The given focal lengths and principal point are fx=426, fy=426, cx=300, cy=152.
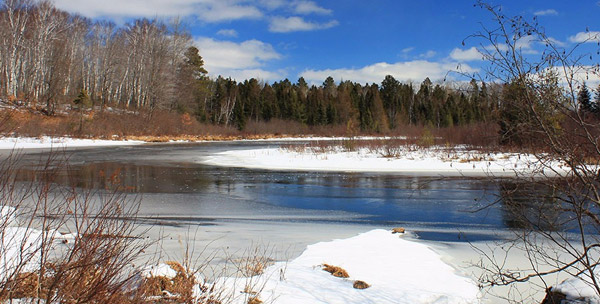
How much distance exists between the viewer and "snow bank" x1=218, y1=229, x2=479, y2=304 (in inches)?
165

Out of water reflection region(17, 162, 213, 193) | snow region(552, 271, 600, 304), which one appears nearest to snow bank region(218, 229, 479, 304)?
snow region(552, 271, 600, 304)

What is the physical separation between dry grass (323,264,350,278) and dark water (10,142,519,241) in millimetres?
1409

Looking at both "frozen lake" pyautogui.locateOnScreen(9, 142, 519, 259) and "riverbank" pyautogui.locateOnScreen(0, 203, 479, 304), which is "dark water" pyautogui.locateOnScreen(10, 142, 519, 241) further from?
"riverbank" pyautogui.locateOnScreen(0, 203, 479, 304)

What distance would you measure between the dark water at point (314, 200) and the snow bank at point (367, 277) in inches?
25.7

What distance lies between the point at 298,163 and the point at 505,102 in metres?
19.2

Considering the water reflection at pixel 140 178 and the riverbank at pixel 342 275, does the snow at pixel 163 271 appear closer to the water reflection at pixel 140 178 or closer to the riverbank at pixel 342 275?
the riverbank at pixel 342 275

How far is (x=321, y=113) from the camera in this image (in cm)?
7906

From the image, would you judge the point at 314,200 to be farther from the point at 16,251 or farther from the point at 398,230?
the point at 16,251

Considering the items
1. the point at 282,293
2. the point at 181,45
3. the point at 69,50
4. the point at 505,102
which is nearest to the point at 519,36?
the point at 505,102

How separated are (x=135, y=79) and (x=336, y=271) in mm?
52916

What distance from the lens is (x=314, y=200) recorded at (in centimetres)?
1118

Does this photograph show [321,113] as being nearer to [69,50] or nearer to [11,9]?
[69,50]

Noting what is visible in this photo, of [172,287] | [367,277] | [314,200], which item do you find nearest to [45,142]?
[314,200]

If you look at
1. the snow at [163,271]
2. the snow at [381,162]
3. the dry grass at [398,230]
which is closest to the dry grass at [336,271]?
the snow at [163,271]
